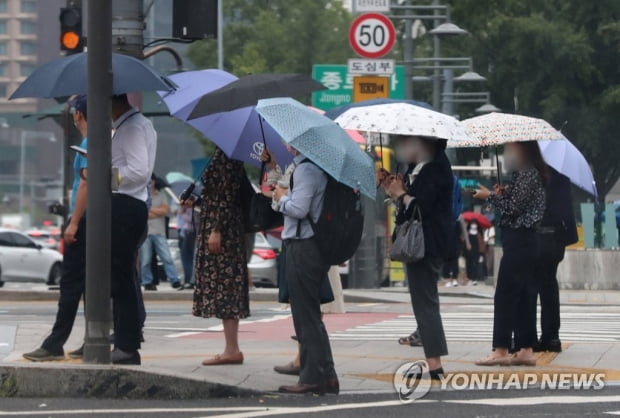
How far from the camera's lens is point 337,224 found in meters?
8.83

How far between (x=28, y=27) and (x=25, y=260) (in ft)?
124

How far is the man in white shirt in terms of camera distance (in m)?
9.41

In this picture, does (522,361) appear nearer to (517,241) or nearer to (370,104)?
(517,241)

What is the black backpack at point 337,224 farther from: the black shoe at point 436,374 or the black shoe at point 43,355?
the black shoe at point 43,355

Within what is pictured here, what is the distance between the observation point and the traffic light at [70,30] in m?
17.1

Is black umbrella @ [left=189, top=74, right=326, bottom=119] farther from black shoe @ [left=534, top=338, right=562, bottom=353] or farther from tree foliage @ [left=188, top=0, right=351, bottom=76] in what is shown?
tree foliage @ [left=188, top=0, right=351, bottom=76]

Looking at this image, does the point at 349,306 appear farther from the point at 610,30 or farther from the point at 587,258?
the point at 610,30

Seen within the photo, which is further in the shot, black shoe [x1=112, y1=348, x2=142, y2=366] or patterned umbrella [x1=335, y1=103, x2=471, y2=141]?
black shoe [x1=112, y1=348, x2=142, y2=366]

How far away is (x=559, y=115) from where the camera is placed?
44.4 metres

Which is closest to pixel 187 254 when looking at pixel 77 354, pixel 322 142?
pixel 77 354

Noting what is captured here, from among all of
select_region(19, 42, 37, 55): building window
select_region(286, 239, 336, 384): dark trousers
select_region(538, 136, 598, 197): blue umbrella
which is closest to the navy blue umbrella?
select_region(538, 136, 598, 197): blue umbrella

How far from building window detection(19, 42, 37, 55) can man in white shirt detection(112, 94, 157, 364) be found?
6121 cm

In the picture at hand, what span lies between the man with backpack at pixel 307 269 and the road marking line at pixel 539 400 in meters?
0.87

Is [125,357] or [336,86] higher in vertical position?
[336,86]
